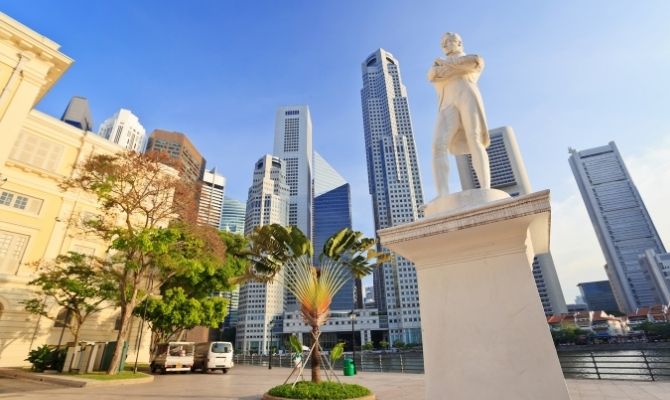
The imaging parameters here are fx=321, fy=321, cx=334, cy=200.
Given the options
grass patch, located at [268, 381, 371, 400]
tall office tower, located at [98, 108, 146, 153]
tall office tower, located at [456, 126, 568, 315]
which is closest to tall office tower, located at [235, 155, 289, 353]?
tall office tower, located at [98, 108, 146, 153]

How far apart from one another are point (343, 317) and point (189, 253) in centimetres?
9325

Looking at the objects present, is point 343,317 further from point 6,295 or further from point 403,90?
point 403,90

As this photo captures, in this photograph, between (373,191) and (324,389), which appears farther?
(373,191)

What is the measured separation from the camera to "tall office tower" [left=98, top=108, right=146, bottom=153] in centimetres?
11638

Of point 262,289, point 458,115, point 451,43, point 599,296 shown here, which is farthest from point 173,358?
point 599,296

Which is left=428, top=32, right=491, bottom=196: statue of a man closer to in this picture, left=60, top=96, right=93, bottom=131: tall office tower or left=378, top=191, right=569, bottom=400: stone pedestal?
left=378, top=191, right=569, bottom=400: stone pedestal

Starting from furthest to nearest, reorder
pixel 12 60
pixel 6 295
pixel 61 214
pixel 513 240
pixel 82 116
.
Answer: pixel 82 116 → pixel 61 214 → pixel 6 295 → pixel 12 60 → pixel 513 240

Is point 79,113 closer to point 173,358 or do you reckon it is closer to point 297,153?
point 297,153

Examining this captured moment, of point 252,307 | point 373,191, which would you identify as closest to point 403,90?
point 373,191

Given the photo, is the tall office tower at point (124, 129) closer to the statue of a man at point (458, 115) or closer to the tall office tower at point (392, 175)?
the tall office tower at point (392, 175)

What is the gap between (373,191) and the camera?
135 metres

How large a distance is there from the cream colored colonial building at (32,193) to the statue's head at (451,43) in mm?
16550

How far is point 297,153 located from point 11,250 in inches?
5792

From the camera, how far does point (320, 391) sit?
24.5 ft
